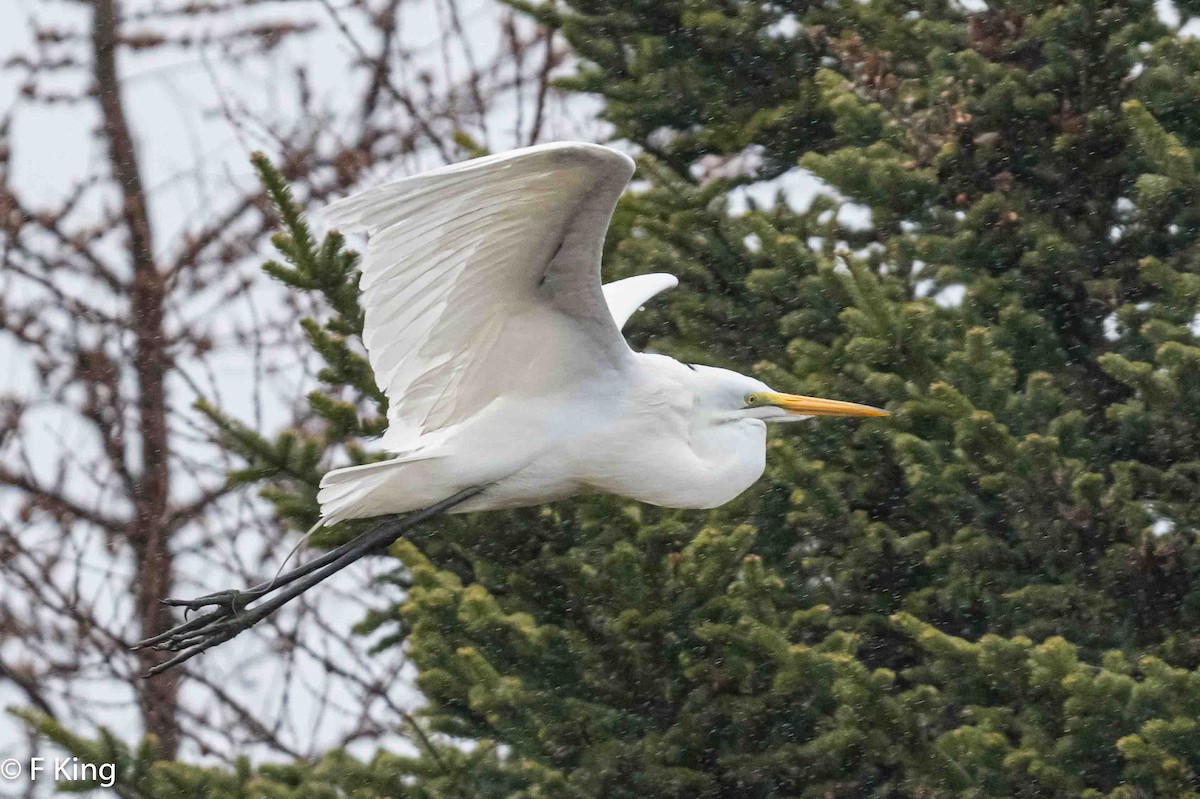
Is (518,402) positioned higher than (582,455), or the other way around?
(518,402)

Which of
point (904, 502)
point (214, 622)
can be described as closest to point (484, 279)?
point (214, 622)

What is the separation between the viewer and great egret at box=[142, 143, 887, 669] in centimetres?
411

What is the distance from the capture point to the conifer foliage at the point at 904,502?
177 inches

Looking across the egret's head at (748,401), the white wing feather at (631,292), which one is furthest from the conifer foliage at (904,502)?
the white wing feather at (631,292)

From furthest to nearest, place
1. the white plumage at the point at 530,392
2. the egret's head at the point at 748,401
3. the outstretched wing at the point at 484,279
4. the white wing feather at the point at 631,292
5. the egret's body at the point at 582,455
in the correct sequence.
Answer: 1. the white wing feather at the point at 631,292
2. the egret's head at the point at 748,401
3. the egret's body at the point at 582,455
4. the white plumage at the point at 530,392
5. the outstretched wing at the point at 484,279

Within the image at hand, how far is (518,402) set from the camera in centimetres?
455

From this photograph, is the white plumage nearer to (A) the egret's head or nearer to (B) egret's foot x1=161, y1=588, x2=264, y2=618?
(A) the egret's head

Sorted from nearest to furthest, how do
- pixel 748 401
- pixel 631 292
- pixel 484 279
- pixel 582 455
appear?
1. pixel 484 279
2. pixel 582 455
3. pixel 748 401
4. pixel 631 292

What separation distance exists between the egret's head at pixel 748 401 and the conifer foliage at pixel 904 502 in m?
0.13

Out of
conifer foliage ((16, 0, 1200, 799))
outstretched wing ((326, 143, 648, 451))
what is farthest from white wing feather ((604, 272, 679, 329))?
outstretched wing ((326, 143, 648, 451))

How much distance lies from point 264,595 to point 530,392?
0.96 metres

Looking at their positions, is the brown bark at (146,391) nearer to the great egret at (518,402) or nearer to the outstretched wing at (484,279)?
the great egret at (518,402)

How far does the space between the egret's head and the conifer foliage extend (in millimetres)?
126

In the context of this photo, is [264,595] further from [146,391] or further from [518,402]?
[146,391]
